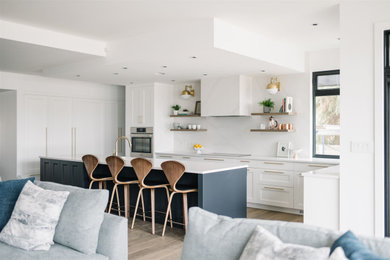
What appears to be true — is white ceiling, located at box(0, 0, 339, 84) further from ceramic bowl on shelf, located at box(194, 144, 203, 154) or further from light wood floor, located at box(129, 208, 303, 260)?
light wood floor, located at box(129, 208, 303, 260)

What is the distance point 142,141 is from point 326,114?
3.65 meters

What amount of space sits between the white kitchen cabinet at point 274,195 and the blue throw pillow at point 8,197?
3905 mm

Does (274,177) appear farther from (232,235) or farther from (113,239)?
(232,235)

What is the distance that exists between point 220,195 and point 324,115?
2.73 metres

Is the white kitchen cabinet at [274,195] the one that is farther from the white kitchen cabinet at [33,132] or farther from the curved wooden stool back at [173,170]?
the white kitchen cabinet at [33,132]

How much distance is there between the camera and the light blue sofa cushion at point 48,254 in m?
2.43

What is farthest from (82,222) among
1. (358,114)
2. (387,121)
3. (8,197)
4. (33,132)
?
(33,132)

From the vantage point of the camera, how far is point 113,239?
8.50ft

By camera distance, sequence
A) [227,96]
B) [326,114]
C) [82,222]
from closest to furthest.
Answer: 1. [82,222]
2. [326,114]
3. [227,96]

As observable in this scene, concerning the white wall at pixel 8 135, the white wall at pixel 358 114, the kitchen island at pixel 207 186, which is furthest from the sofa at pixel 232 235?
the white wall at pixel 8 135

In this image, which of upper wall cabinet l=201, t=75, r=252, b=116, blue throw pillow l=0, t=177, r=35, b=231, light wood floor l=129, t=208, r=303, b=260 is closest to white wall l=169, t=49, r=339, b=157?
upper wall cabinet l=201, t=75, r=252, b=116

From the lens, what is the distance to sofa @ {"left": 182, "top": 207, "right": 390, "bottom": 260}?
1602 mm

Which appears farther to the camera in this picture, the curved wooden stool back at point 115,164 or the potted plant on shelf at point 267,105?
the potted plant on shelf at point 267,105

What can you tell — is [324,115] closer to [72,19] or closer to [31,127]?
[72,19]
